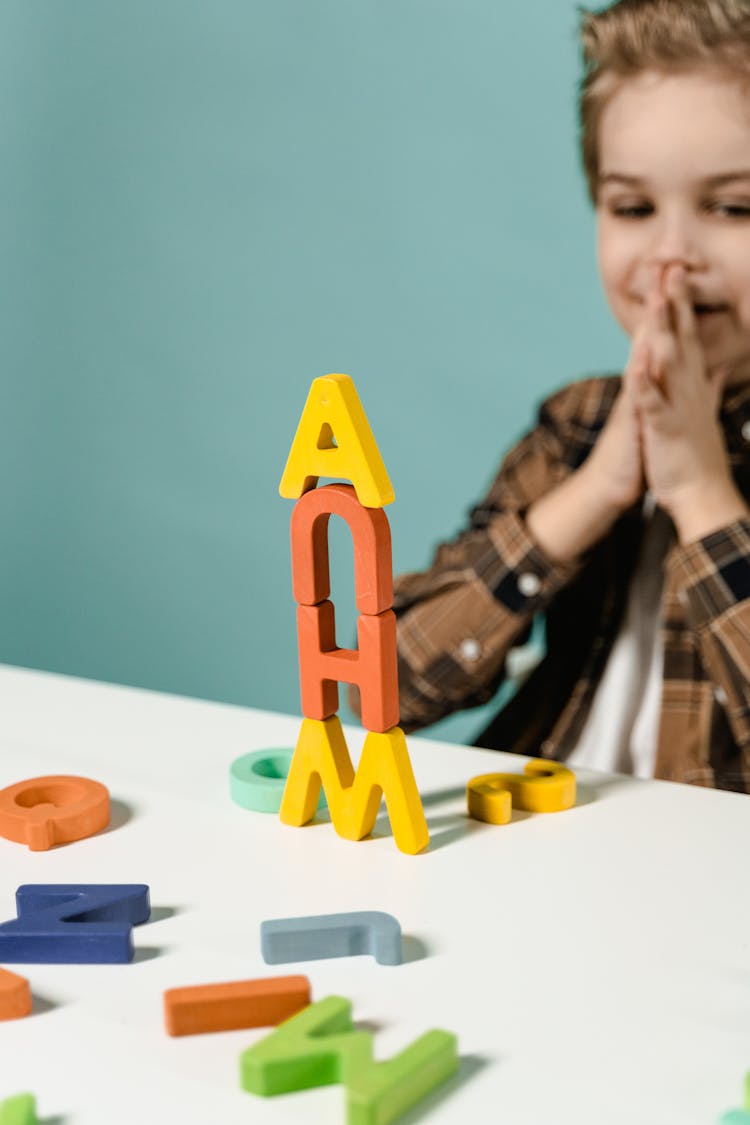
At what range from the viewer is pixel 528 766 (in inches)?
32.6

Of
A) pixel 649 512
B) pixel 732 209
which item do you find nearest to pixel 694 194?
pixel 732 209

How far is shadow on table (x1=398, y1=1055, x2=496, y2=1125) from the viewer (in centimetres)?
52

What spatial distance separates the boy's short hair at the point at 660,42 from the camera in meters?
1.16

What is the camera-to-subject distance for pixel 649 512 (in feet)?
4.10

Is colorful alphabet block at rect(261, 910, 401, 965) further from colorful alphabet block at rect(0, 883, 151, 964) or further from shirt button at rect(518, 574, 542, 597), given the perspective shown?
shirt button at rect(518, 574, 542, 597)

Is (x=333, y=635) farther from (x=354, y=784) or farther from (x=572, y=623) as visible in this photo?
(x=572, y=623)

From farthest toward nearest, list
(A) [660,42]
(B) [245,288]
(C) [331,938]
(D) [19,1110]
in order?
(B) [245,288] → (A) [660,42] → (C) [331,938] → (D) [19,1110]

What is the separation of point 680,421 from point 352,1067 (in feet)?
2.41

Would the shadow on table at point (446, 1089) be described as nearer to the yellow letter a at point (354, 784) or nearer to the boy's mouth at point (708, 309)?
the yellow letter a at point (354, 784)

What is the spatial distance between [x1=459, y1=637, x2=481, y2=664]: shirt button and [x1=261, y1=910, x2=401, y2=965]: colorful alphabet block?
577mm

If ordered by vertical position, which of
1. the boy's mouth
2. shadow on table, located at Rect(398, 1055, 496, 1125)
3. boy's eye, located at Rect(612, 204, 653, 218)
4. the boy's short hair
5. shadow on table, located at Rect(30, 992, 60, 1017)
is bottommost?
shadow on table, located at Rect(398, 1055, 496, 1125)

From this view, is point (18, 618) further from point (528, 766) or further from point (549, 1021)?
point (549, 1021)

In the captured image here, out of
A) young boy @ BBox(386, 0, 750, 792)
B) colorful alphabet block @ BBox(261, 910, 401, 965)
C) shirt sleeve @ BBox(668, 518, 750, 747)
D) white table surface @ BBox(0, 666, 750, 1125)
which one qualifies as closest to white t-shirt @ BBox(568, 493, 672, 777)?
young boy @ BBox(386, 0, 750, 792)

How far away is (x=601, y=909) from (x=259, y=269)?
1.11m
